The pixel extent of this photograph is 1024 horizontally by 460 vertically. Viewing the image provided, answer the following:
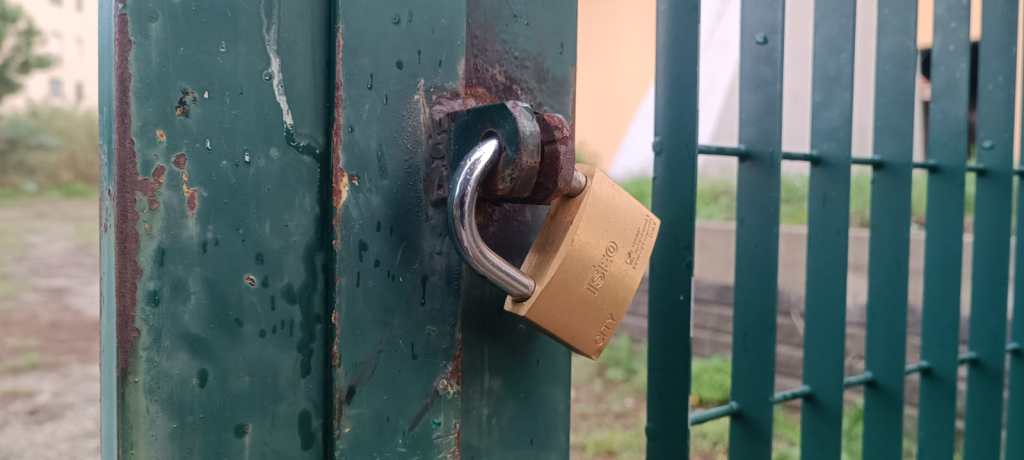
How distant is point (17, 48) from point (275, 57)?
1115 cm

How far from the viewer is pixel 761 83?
1.03 metres

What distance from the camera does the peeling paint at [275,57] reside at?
1.59ft

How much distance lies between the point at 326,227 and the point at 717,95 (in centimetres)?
450

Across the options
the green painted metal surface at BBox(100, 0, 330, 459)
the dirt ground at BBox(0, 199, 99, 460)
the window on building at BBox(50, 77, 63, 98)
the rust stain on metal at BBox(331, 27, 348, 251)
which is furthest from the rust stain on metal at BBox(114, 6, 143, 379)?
the window on building at BBox(50, 77, 63, 98)

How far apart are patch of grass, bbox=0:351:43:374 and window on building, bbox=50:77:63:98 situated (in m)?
7.51

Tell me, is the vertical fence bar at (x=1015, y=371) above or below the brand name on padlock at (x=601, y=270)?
below

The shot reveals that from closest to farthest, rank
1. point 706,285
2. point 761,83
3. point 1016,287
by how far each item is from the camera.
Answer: point 761,83, point 1016,287, point 706,285

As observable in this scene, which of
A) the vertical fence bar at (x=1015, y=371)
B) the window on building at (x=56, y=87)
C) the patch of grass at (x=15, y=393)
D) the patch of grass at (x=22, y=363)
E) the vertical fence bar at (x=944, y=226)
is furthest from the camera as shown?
the window on building at (x=56, y=87)

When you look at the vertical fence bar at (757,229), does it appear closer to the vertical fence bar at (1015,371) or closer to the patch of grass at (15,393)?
the vertical fence bar at (1015,371)

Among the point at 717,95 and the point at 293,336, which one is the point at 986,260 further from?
the point at 717,95

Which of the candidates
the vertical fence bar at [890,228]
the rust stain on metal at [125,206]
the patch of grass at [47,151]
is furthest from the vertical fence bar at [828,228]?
the patch of grass at [47,151]

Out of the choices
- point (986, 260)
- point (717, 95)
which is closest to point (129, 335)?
point (986, 260)

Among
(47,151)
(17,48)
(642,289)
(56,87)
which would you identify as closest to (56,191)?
(47,151)

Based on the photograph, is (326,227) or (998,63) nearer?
(326,227)
